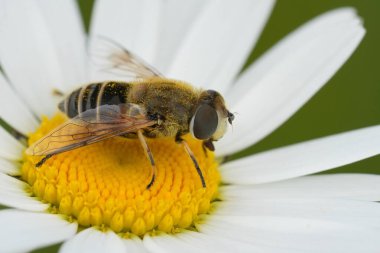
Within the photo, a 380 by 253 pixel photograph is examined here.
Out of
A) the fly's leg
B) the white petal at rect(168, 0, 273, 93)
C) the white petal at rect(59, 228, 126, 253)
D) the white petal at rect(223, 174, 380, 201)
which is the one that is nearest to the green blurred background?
the white petal at rect(168, 0, 273, 93)

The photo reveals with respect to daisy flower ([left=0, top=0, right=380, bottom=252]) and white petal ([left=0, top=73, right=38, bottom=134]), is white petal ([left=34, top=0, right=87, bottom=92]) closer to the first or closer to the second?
daisy flower ([left=0, top=0, right=380, bottom=252])

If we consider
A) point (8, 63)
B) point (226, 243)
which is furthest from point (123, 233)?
point (8, 63)

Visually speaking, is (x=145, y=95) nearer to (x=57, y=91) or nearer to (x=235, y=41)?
(x=57, y=91)

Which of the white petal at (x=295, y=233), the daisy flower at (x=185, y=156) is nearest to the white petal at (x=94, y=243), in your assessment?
the daisy flower at (x=185, y=156)

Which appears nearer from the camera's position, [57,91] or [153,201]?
[153,201]

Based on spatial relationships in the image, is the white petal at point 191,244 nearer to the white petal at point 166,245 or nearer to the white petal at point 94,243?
the white petal at point 166,245

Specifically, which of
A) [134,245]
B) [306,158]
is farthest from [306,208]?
[134,245]

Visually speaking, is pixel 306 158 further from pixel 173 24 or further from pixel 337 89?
pixel 337 89
